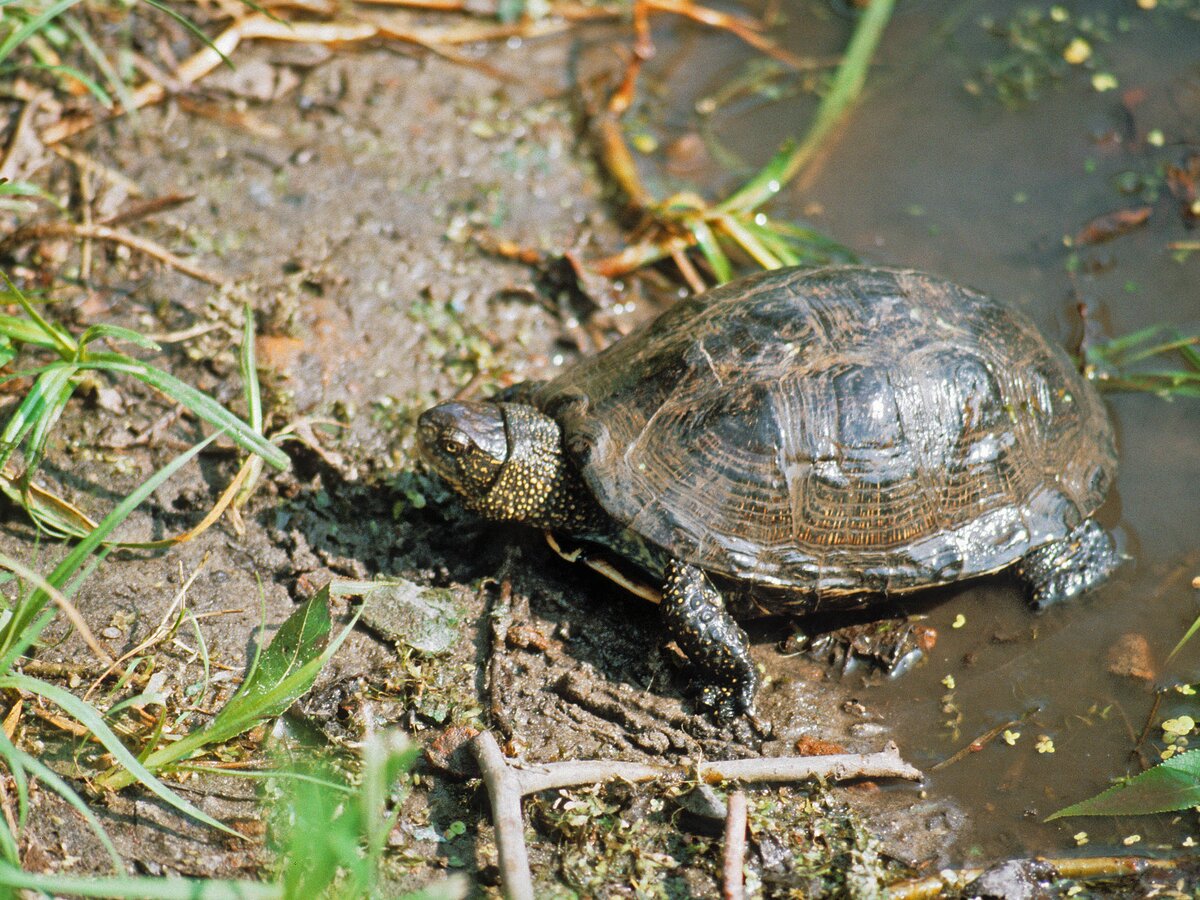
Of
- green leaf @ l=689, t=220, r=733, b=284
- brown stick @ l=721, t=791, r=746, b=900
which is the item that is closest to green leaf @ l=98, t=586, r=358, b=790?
brown stick @ l=721, t=791, r=746, b=900

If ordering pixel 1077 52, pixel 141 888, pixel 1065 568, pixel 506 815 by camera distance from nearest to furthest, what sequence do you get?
pixel 141 888, pixel 506 815, pixel 1065 568, pixel 1077 52

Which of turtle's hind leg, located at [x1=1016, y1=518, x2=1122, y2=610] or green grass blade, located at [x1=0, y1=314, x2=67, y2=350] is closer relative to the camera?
green grass blade, located at [x1=0, y1=314, x2=67, y2=350]

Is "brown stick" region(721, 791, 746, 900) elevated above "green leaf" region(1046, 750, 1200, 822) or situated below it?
above

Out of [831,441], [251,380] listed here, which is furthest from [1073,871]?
[251,380]

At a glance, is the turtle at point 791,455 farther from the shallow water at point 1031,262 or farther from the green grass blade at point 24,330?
the green grass blade at point 24,330

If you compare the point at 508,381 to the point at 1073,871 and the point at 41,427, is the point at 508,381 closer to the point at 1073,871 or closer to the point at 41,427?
the point at 41,427

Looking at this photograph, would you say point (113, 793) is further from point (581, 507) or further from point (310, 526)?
point (581, 507)

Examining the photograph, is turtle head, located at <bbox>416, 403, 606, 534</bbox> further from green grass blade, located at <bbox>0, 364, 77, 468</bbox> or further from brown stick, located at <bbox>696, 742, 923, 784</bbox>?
green grass blade, located at <bbox>0, 364, 77, 468</bbox>

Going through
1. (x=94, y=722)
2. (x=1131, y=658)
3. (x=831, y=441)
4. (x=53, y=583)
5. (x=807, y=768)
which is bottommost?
(x=1131, y=658)
